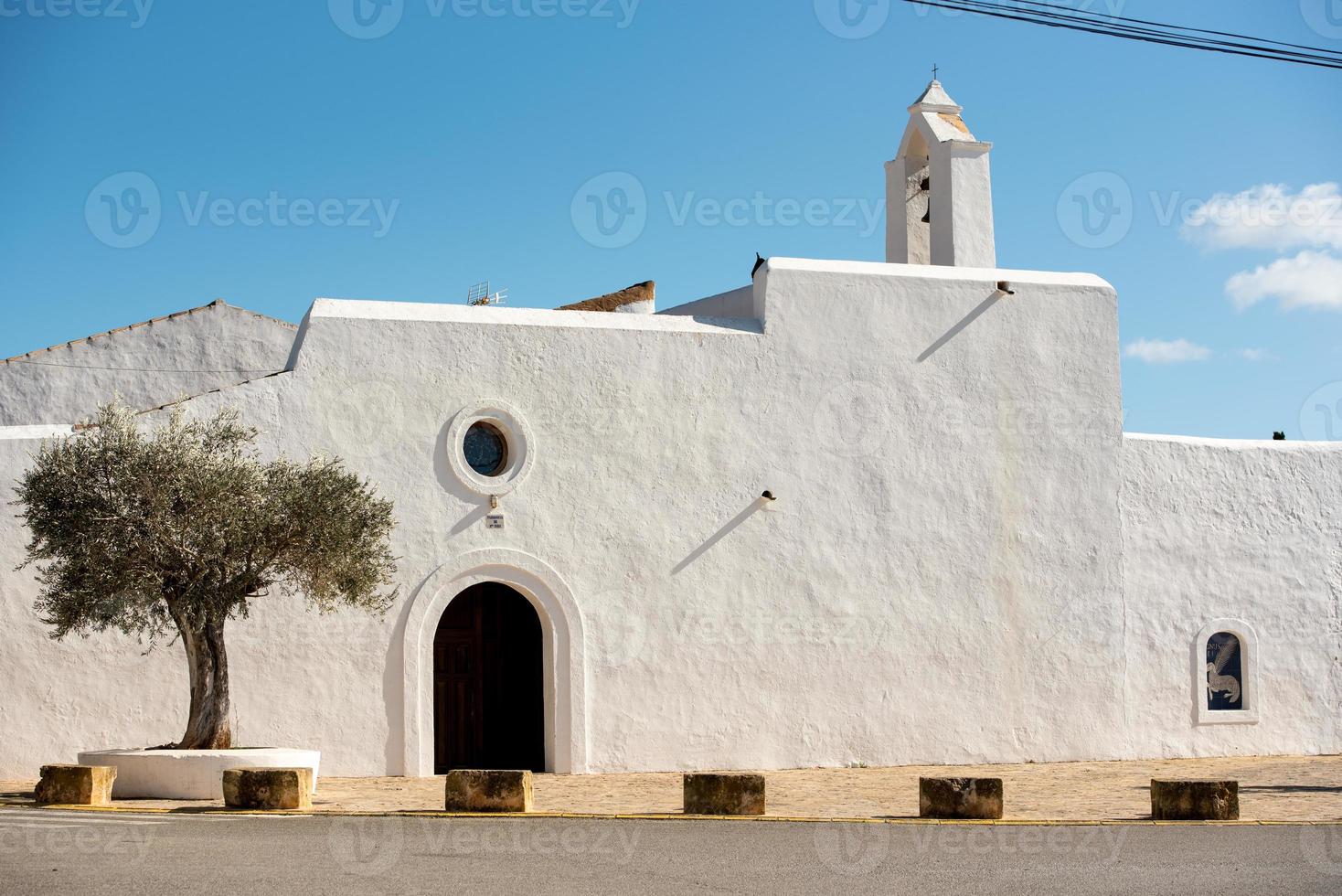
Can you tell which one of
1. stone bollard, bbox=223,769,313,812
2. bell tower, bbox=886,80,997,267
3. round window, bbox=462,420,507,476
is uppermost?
bell tower, bbox=886,80,997,267

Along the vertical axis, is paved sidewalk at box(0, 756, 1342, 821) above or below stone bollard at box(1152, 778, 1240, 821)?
below

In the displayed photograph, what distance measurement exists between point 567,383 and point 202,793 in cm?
589

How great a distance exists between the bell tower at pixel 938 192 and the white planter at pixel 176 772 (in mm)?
10468

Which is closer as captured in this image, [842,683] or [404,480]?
[404,480]

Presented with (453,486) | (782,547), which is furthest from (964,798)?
(453,486)

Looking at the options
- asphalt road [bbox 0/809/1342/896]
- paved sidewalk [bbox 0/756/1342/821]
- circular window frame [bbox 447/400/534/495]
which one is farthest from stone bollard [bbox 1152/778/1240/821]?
circular window frame [bbox 447/400/534/495]

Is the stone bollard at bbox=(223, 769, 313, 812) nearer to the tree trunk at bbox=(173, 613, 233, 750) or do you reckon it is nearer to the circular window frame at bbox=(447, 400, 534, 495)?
the tree trunk at bbox=(173, 613, 233, 750)

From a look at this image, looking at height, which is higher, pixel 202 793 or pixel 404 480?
pixel 404 480

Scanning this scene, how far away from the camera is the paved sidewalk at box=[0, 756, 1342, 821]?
39.1ft

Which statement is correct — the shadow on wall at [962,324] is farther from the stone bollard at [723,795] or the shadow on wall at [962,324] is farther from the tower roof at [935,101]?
the stone bollard at [723,795]

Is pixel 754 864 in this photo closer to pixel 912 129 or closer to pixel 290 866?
pixel 290 866

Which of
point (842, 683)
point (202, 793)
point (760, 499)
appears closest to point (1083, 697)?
point (842, 683)

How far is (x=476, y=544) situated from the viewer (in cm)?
1501

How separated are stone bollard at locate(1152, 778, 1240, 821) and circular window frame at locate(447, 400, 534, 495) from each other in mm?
7178
